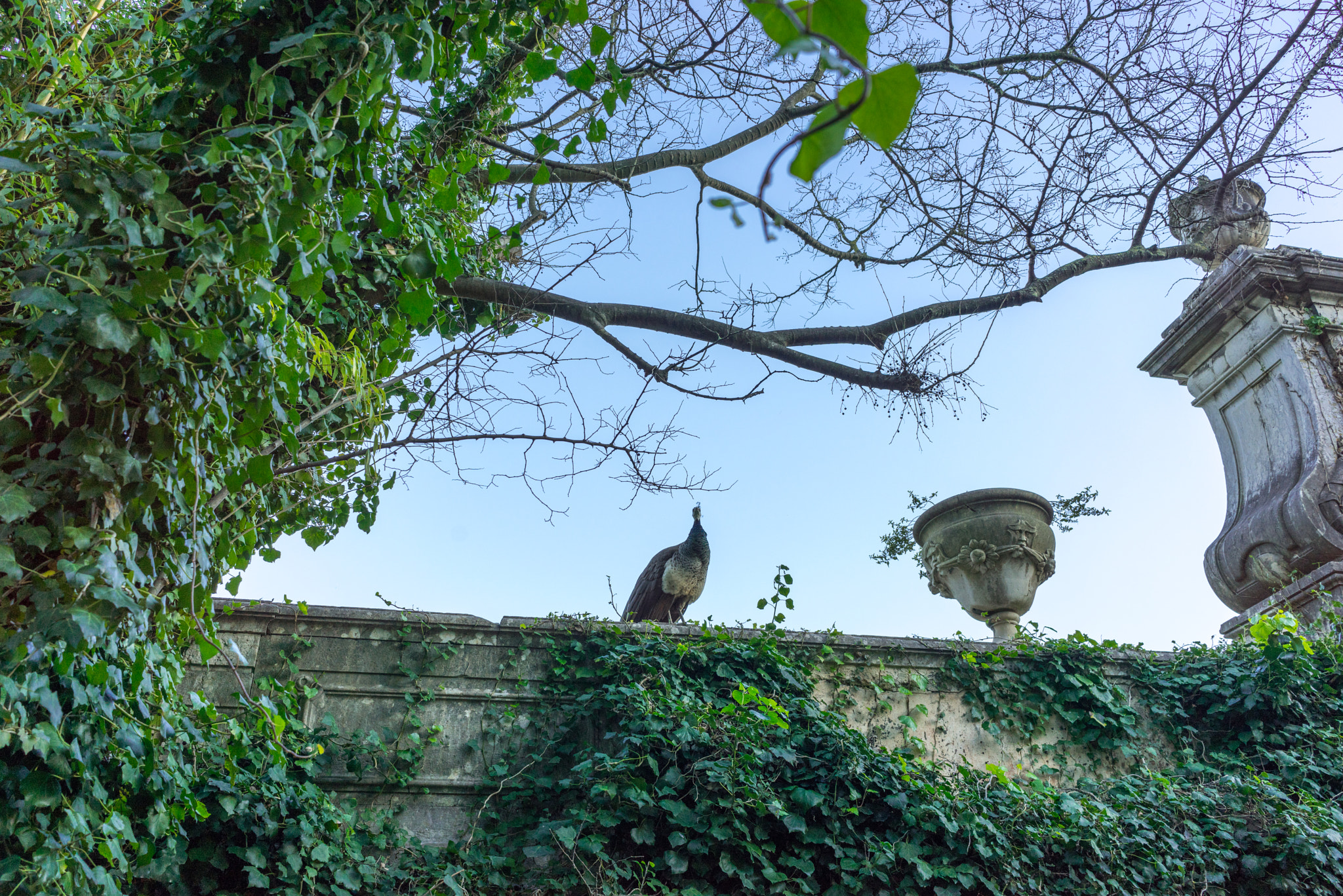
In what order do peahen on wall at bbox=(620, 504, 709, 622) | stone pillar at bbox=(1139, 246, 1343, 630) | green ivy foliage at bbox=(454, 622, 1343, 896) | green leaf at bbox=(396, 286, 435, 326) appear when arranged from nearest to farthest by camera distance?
1. green leaf at bbox=(396, 286, 435, 326)
2. green ivy foliage at bbox=(454, 622, 1343, 896)
3. peahen on wall at bbox=(620, 504, 709, 622)
4. stone pillar at bbox=(1139, 246, 1343, 630)

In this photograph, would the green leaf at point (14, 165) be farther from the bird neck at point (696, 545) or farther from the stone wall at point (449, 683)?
the bird neck at point (696, 545)

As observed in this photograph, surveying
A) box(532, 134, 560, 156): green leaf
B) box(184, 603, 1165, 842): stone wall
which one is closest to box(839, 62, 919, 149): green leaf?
box(532, 134, 560, 156): green leaf

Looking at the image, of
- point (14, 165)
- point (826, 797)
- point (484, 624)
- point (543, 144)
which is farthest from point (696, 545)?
point (14, 165)

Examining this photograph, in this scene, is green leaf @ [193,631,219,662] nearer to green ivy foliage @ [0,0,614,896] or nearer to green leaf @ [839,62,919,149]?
green ivy foliage @ [0,0,614,896]

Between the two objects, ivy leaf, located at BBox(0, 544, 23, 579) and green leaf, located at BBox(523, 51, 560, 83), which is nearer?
ivy leaf, located at BBox(0, 544, 23, 579)

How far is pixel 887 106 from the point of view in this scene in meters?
0.50

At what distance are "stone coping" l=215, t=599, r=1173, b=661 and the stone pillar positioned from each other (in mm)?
1481

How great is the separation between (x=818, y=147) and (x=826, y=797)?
11.8ft

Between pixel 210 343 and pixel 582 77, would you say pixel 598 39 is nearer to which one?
pixel 582 77

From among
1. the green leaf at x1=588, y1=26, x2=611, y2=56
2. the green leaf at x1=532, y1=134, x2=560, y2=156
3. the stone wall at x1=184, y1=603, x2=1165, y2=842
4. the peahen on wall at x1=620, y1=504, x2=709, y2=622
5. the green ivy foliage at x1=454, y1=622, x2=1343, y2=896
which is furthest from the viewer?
the peahen on wall at x1=620, y1=504, x2=709, y2=622

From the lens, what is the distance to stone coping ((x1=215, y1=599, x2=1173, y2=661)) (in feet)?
13.4

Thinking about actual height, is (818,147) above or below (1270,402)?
below

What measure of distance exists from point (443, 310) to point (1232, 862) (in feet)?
13.4

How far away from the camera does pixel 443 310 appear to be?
4.05 meters
